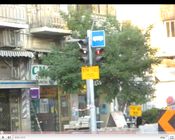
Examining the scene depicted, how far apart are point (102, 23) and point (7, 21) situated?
14.2ft

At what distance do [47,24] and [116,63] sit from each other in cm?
497

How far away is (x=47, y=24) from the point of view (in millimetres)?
26734

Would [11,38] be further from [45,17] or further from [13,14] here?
[45,17]

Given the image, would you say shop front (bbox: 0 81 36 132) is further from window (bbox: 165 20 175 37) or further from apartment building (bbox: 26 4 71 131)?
window (bbox: 165 20 175 37)

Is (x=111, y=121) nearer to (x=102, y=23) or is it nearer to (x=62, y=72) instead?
(x=62, y=72)

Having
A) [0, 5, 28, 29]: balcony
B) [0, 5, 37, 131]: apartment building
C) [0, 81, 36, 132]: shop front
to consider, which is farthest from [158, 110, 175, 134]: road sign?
[0, 81, 36, 132]: shop front

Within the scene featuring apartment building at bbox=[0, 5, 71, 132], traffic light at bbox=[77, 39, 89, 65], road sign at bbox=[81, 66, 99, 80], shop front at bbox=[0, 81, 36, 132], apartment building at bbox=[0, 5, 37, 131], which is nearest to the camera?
road sign at bbox=[81, 66, 99, 80]

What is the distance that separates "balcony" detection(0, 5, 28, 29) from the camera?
966 inches

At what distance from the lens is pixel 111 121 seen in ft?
71.1

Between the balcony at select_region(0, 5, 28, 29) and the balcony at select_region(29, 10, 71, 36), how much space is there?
591 millimetres

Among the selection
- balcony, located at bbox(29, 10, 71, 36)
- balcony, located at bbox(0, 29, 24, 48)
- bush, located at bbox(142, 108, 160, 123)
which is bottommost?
bush, located at bbox(142, 108, 160, 123)

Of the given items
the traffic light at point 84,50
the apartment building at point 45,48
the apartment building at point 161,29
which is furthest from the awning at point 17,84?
the apartment building at point 161,29

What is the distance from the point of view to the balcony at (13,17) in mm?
24541
